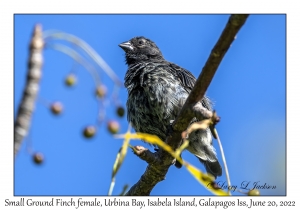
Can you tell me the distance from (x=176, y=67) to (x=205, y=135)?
124cm

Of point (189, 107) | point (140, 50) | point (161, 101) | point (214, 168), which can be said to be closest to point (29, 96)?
point (189, 107)

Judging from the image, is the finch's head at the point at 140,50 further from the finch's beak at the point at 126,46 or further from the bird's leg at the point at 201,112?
the bird's leg at the point at 201,112

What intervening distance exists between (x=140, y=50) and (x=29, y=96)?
22.5 ft

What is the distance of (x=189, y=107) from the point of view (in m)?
3.64

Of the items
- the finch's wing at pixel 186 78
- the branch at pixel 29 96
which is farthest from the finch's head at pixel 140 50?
the branch at pixel 29 96

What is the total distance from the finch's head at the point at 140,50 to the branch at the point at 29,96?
637 cm

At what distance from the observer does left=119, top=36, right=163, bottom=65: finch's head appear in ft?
24.3

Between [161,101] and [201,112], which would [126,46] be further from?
[201,112]

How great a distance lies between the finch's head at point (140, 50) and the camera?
742 centimetres

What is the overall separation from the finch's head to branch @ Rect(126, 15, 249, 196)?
9.19 feet

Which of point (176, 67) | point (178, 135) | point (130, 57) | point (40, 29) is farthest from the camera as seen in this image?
point (130, 57)

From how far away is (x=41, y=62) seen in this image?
89 cm
